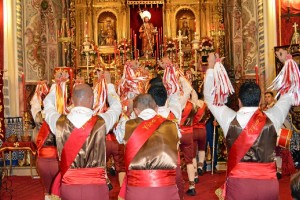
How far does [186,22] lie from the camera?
16172mm

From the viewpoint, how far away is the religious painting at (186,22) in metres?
16.1

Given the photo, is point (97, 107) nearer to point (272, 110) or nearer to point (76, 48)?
point (272, 110)

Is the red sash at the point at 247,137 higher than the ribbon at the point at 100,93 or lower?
lower

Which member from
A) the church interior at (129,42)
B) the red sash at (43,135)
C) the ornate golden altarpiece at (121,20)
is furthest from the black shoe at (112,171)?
the ornate golden altarpiece at (121,20)

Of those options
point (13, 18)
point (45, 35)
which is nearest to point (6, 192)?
point (13, 18)

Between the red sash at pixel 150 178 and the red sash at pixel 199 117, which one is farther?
the red sash at pixel 199 117

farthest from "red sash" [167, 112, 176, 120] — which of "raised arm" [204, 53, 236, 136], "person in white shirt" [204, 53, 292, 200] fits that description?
"person in white shirt" [204, 53, 292, 200]

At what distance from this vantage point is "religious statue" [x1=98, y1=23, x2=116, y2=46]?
1593 cm

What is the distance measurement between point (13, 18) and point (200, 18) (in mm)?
6768

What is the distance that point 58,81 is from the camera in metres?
4.75

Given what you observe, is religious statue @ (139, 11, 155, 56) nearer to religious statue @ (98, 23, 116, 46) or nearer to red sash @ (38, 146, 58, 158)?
religious statue @ (98, 23, 116, 46)

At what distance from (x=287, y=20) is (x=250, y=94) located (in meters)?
7.12

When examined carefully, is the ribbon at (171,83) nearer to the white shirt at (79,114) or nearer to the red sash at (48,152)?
the white shirt at (79,114)

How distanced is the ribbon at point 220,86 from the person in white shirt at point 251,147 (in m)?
0.13
